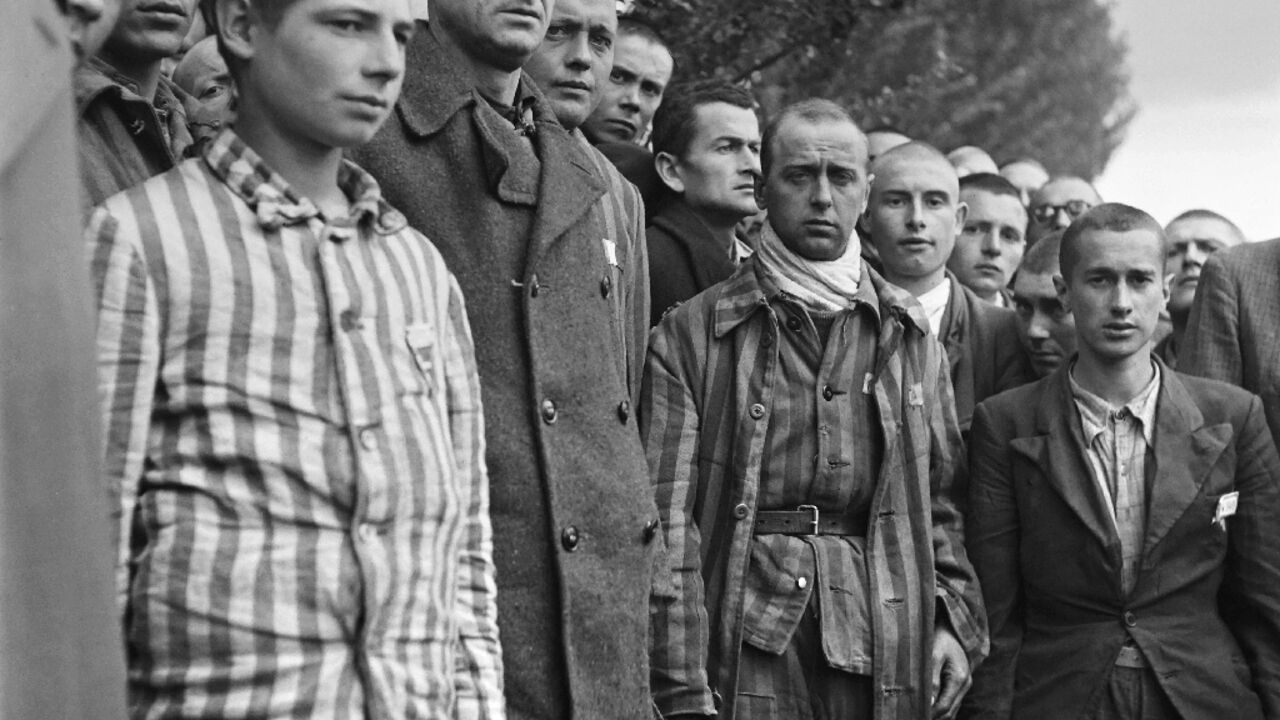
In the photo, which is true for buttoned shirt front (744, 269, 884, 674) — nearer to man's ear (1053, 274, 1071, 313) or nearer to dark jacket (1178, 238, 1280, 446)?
man's ear (1053, 274, 1071, 313)

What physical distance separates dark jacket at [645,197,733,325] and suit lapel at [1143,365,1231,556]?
4.32 feet

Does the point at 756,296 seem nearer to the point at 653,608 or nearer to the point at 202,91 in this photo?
the point at 653,608

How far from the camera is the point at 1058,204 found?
990 cm

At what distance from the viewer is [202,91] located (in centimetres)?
548

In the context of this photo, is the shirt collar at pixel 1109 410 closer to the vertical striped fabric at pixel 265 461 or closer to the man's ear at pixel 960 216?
the man's ear at pixel 960 216

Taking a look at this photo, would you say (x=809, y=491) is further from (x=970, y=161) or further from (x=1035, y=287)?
(x=970, y=161)

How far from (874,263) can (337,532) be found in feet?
15.2

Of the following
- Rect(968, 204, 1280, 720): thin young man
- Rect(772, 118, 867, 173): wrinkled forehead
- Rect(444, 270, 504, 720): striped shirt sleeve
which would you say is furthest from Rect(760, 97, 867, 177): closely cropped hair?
Rect(444, 270, 504, 720): striped shirt sleeve

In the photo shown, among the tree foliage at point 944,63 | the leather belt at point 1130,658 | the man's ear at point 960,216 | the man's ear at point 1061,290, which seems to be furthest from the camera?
the tree foliage at point 944,63

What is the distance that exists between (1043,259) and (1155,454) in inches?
60.7

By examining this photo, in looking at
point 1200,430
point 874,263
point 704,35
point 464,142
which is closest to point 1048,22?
point 704,35

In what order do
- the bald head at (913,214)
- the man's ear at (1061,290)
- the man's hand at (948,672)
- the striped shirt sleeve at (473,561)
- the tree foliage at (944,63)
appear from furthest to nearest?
the tree foliage at (944,63) < the bald head at (913,214) < the man's ear at (1061,290) < the man's hand at (948,672) < the striped shirt sleeve at (473,561)

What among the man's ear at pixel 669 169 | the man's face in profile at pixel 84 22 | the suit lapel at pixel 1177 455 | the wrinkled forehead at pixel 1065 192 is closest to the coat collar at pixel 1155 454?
the suit lapel at pixel 1177 455

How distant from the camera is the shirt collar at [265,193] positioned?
305 centimetres
